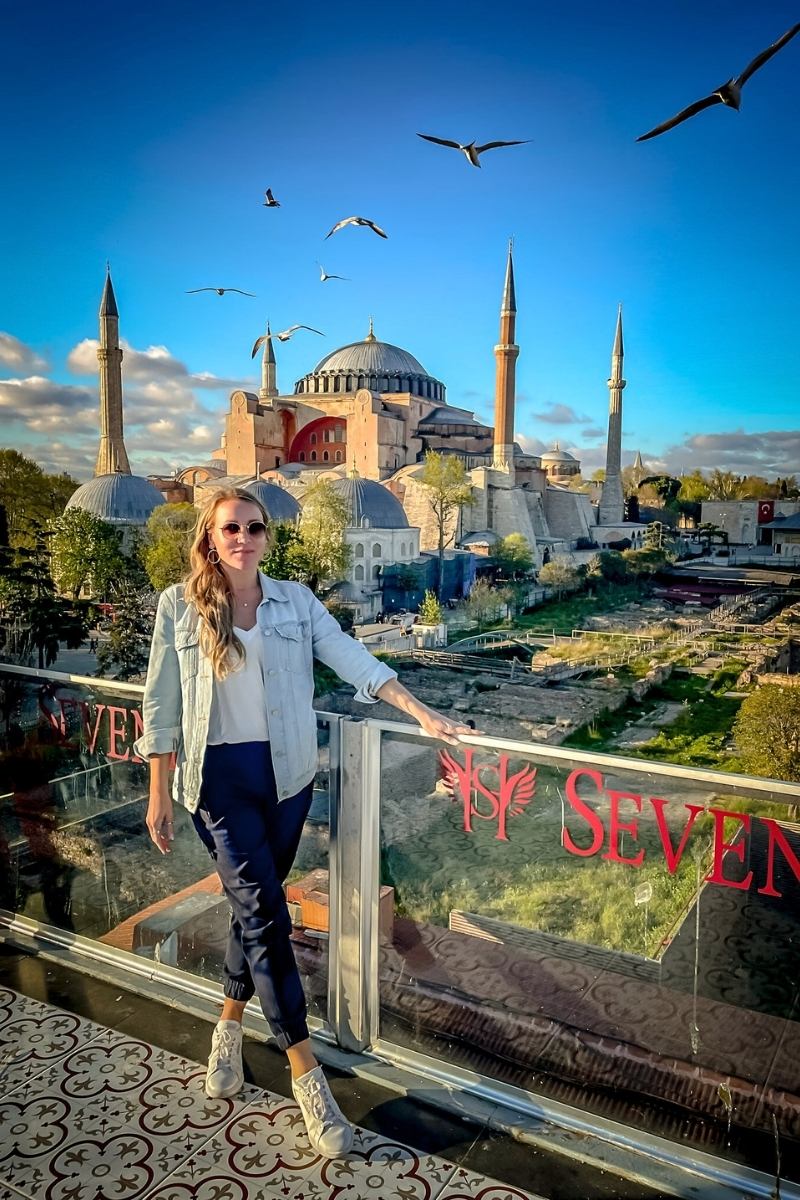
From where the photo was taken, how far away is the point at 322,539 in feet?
59.5

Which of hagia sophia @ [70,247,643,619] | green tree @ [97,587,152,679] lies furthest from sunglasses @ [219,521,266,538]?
hagia sophia @ [70,247,643,619]

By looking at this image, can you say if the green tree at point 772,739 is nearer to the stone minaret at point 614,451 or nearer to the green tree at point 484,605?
the green tree at point 484,605

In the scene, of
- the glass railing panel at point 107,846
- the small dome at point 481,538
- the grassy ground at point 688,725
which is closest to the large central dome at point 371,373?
the small dome at point 481,538

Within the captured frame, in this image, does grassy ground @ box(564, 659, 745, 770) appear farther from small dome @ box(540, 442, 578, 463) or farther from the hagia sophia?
small dome @ box(540, 442, 578, 463)

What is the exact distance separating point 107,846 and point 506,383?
2646cm

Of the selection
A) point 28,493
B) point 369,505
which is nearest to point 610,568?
point 369,505

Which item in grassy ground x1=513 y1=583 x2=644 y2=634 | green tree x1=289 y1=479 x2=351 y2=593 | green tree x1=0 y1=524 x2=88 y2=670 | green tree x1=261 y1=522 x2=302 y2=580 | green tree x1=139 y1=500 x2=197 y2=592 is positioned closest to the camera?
green tree x1=0 y1=524 x2=88 y2=670

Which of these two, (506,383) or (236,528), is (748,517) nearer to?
(506,383)

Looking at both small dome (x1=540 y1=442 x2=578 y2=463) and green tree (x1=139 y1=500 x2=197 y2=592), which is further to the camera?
small dome (x1=540 y1=442 x2=578 y2=463)

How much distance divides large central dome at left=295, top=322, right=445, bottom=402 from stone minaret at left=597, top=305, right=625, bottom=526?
714 cm

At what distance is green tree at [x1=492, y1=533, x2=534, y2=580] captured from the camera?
80.4 ft

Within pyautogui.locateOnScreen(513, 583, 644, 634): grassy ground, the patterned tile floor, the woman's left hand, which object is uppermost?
the woman's left hand

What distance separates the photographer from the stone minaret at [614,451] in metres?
32.4

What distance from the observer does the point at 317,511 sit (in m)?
19.2
